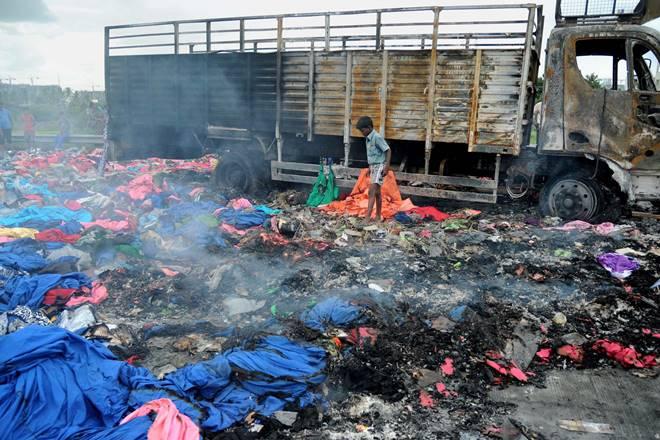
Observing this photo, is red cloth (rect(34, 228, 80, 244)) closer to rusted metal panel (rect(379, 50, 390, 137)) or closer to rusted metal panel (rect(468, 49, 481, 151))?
rusted metal panel (rect(379, 50, 390, 137))

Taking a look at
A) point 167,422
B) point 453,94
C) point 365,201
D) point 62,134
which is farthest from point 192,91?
point 62,134

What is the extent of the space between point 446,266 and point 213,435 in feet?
11.3

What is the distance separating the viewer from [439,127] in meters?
7.49

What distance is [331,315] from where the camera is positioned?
416 cm

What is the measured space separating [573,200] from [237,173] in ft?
18.7

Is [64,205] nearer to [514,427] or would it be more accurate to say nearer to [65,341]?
[65,341]

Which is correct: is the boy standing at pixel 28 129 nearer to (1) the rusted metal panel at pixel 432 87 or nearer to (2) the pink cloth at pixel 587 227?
(1) the rusted metal panel at pixel 432 87

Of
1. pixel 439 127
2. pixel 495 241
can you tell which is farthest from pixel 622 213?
pixel 439 127

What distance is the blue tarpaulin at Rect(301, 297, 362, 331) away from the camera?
4094mm

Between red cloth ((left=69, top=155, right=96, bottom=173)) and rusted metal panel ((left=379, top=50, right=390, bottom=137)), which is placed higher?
rusted metal panel ((left=379, top=50, right=390, bottom=137))

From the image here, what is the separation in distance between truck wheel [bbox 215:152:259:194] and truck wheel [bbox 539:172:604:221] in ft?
16.1

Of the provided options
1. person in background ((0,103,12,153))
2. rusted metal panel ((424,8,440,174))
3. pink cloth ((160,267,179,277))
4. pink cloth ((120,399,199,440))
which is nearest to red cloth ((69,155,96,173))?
person in background ((0,103,12,153))

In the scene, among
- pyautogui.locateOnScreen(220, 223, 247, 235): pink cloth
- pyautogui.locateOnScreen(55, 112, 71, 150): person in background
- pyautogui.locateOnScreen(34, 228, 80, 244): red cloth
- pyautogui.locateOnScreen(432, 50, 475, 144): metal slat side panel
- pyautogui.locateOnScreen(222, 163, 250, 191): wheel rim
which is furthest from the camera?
pyautogui.locateOnScreen(55, 112, 71, 150): person in background

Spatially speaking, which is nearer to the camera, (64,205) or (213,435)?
(213,435)
